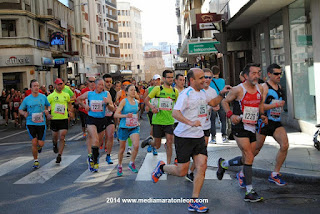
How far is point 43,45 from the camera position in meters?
40.9

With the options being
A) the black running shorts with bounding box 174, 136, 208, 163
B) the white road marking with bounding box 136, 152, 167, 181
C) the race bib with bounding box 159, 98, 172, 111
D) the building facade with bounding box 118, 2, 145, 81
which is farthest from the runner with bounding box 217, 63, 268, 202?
the building facade with bounding box 118, 2, 145, 81

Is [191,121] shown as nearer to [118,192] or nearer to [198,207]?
[198,207]

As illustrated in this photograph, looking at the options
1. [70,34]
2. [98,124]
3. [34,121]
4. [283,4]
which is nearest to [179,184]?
[98,124]

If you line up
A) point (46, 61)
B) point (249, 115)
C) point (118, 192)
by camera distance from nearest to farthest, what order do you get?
point (249, 115)
point (118, 192)
point (46, 61)

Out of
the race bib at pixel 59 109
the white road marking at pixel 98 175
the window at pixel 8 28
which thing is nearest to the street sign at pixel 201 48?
the race bib at pixel 59 109

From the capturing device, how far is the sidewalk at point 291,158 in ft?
26.2

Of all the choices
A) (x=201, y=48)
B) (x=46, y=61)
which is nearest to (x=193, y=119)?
(x=201, y=48)

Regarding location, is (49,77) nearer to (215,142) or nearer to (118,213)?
(215,142)

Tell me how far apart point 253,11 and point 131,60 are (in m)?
121

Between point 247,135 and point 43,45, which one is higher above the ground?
point 43,45

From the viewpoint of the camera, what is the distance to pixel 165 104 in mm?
9461

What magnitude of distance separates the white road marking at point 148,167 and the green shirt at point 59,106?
213 centimetres

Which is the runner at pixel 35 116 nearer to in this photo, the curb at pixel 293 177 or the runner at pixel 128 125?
the runner at pixel 128 125

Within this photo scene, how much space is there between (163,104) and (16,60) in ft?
98.7
